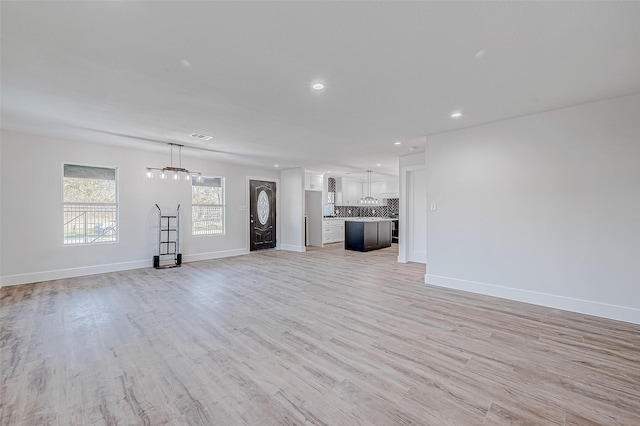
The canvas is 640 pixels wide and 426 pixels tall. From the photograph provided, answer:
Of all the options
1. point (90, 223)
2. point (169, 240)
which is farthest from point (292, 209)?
point (90, 223)

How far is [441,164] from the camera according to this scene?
15.0 feet

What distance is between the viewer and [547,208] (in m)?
3.62

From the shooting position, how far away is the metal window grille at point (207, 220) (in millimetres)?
7060

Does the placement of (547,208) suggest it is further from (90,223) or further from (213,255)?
(90,223)

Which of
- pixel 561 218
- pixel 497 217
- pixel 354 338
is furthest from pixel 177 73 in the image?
pixel 561 218

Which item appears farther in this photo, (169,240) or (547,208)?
(169,240)

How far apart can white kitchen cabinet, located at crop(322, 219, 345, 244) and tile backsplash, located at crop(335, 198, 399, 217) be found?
0.56m

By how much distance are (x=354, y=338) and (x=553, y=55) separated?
10.1 ft

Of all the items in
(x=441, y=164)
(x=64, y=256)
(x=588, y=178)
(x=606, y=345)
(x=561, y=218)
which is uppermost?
(x=441, y=164)

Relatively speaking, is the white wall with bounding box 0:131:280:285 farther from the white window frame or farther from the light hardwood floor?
the light hardwood floor

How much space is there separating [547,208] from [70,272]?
Answer: 26.6ft

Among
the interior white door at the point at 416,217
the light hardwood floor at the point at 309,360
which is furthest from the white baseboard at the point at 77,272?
the interior white door at the point at 416,217

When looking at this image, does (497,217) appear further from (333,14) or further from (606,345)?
(333,14)

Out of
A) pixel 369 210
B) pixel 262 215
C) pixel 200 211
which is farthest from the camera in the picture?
pixel 369 210
